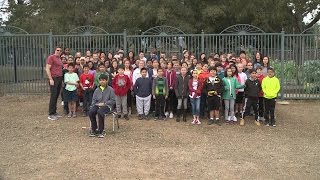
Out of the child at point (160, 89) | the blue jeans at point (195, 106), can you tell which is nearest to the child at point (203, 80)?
the blue jeans at point (195, 106)

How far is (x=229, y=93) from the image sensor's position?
10.2m

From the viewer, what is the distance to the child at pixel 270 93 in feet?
33.1

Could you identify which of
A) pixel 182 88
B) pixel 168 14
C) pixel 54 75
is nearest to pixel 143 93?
pixel 182 88

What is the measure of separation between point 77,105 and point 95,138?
3023mm

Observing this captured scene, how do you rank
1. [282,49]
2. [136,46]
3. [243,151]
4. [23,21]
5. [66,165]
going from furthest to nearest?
[23,21] < [136,46] < [282,49] < [243,151] < [66,165]

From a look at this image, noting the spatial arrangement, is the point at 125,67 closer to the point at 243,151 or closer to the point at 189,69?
the point at 189,69

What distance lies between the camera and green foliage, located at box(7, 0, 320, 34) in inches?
836

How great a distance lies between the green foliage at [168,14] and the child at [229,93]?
10667 mm

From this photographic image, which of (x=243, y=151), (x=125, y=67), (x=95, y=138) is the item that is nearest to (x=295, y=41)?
(x=125, y=67)

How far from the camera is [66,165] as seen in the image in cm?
690

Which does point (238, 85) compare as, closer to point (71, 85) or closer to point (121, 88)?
point (121, 88)

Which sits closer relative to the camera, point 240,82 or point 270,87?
point 270,87

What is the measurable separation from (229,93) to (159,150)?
3062 millimetres

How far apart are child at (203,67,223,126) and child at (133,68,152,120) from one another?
144cm
